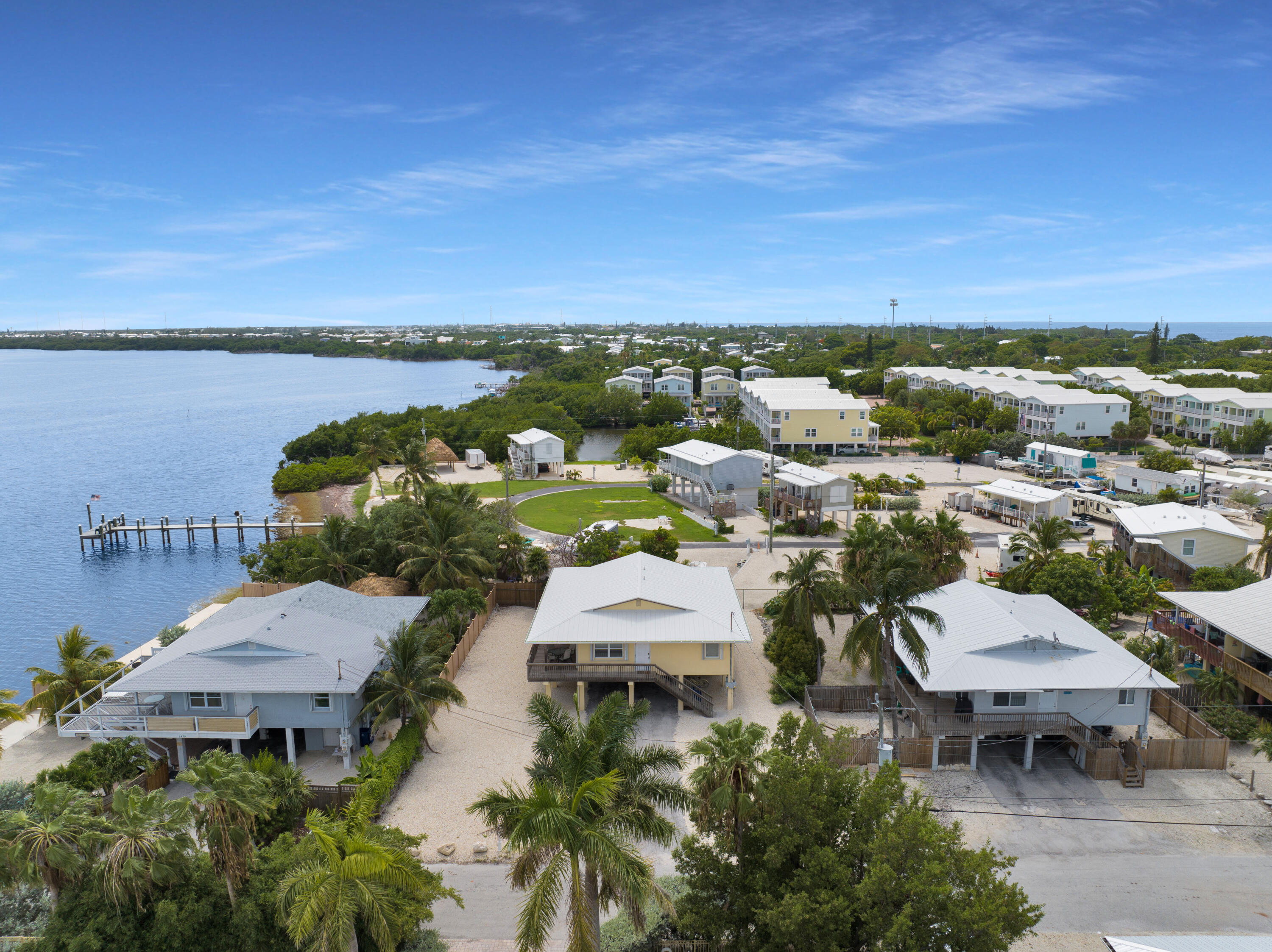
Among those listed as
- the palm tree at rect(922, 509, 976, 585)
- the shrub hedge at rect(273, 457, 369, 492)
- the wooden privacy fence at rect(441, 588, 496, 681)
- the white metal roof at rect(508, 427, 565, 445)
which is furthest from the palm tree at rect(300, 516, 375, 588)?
the shrub hedge at rect(273, 457, 369, 492)

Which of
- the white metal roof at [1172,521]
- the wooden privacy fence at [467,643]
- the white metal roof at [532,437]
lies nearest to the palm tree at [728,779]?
the wooden privacy fence at [467,643]

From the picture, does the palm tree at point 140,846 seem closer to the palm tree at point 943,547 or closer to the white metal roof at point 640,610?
the white metal roof at point 640,610

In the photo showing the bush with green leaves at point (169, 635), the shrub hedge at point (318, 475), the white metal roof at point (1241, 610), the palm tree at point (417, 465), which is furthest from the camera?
the shrub hedge at point (318, 475)

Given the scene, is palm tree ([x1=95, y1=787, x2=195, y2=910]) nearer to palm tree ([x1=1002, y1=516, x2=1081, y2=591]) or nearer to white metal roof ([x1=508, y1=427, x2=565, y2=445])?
palm tree ([x1=1002, y1=516, x2=1081, y2=591])

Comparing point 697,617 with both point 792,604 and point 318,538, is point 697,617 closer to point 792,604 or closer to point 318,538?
point 792,604

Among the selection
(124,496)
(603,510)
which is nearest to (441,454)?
(603,510)
